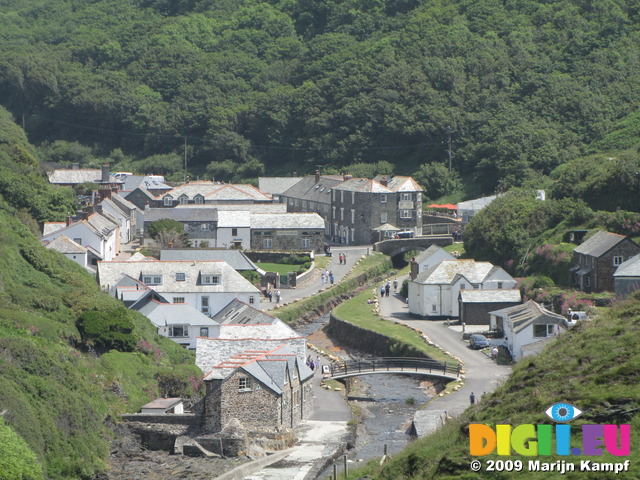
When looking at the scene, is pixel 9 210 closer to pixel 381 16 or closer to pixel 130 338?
pixel 130 338

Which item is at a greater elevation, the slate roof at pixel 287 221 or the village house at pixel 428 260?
the slate roof at pixel 287 221

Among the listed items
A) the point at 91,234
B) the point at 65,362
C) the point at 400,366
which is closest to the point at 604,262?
the point at 400,366

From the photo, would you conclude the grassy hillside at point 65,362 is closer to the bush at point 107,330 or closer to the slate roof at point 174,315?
the bush at point 107,330

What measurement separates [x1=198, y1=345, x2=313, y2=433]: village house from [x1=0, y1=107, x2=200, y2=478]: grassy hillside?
405 cm

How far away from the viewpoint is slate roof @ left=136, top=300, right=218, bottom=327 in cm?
6481

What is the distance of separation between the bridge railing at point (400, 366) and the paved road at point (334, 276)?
1667 cm

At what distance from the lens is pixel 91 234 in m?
83.9

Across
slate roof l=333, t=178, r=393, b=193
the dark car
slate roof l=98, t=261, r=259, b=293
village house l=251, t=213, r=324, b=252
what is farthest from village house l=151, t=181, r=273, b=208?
the dark car

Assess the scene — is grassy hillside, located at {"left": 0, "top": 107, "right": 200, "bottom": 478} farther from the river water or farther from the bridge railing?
the river water

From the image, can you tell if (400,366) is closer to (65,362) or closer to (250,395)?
(250,395)

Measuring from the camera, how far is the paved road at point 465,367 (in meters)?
51.1

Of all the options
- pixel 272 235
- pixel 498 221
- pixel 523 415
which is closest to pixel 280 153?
pixel 272 235

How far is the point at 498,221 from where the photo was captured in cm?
8938

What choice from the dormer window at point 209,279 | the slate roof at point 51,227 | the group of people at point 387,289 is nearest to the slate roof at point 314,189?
the group of people at point 387,289
